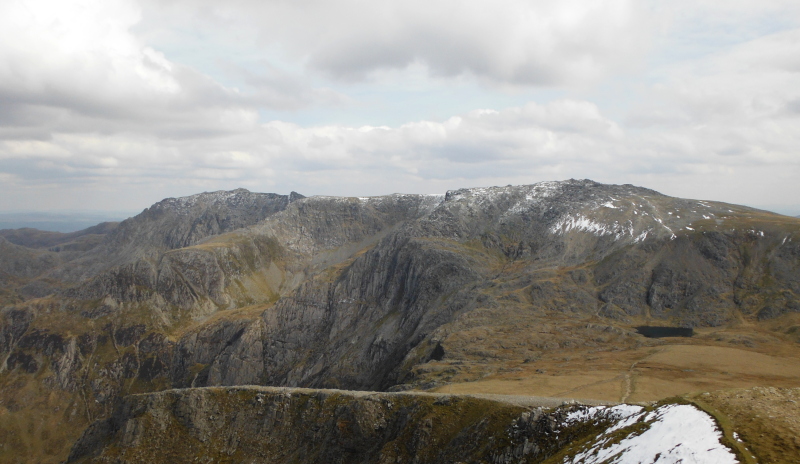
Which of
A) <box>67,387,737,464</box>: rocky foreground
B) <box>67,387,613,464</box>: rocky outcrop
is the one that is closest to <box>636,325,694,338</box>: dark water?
<box>67,387,737,464</box>: rocky foreground

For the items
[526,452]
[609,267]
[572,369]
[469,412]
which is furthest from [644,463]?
[609,267]

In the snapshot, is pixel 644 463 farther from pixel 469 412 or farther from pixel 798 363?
pixel 798 363

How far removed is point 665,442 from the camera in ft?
124

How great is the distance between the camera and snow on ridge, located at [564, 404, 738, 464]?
34719mm

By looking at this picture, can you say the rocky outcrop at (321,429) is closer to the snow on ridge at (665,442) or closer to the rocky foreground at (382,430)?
the rocky foreground at (382,430)

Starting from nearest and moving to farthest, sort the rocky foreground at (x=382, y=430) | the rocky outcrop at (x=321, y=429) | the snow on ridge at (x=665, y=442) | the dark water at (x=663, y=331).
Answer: the snow on ridge at (x=665, y=442) < the rocky foreground at (x=382, y=430) < the rocky outcrop at (x=321, y=429) < the dark water at (x=663, y=331)

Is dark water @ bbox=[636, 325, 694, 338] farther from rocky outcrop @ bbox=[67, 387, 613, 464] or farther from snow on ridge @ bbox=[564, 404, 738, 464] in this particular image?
snow on ridge @ bbox=[564, 404, 738, 464]

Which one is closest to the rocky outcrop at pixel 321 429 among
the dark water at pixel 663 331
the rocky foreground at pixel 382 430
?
the rocky foreground at pixel 382 430

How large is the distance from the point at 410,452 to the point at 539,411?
23057 mm

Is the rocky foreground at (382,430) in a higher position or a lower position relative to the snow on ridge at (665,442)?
lower

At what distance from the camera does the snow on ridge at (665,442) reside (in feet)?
114

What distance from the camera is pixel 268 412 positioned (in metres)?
94.6

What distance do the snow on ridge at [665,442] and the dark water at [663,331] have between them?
404 ft

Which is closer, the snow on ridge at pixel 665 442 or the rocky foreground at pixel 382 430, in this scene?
the snow on ridge at pixel 665 442
